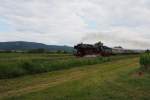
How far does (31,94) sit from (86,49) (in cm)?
4183

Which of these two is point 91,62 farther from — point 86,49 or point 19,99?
point 19,99

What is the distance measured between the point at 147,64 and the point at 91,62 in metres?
12.4

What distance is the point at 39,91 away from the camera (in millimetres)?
16797

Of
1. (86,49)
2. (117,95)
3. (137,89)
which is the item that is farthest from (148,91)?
(86,49)

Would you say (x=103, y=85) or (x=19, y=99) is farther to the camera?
(x=103, y=85)

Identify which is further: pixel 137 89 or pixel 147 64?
pixel 147 64

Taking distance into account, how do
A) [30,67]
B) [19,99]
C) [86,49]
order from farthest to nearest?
[86,49] < [30,67] < [19,99]

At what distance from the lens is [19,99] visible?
1438 centimetres

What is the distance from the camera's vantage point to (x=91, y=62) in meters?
40.9

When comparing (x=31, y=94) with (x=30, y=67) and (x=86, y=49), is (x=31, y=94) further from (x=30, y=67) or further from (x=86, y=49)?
(x=86, y=49)

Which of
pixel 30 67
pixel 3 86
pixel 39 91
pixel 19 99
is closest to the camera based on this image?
pixel 19 99

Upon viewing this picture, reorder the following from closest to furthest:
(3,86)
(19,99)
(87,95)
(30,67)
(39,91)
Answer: (19,99) → (87,95) → (39,91) → (3,86) → (30,67)

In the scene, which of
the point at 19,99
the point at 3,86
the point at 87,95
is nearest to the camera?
the point at 19,99

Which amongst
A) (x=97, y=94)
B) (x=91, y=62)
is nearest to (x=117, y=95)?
(x=97, y=94)
